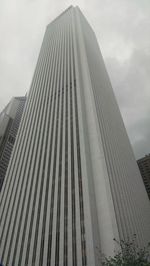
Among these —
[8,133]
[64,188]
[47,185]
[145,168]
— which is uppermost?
[8,133]

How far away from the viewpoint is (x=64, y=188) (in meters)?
43.4

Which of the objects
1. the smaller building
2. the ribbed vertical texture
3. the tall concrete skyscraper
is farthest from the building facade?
the smaller building

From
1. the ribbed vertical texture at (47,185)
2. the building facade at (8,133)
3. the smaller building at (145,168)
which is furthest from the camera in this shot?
the smaller building at (145,168)

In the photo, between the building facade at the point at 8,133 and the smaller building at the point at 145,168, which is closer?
the building facade at the point at 8,133

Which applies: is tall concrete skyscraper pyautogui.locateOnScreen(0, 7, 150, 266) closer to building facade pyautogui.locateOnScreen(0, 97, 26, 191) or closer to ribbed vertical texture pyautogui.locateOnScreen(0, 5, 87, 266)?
ribbed vertical texture pyautogui.locateOnScreen(0, 5, 87, 266)

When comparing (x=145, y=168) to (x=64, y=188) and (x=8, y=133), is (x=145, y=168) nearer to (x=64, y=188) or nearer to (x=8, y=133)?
(x=8, y=133)

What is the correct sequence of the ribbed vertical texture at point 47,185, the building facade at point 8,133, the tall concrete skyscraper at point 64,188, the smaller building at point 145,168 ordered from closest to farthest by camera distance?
the tall concrete skyscraper at point 64,188
the ribbed vertical texture at point 47,185
the building facade at point 8,133
the smaller building at point 145,168

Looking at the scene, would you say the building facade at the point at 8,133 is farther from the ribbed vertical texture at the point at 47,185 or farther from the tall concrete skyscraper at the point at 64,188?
the ribbed vertical texture at the point at 47,185

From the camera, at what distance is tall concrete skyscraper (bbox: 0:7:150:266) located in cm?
3559

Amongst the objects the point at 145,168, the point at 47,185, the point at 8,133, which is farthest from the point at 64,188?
the point at 145,168

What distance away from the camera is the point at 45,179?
159 ft

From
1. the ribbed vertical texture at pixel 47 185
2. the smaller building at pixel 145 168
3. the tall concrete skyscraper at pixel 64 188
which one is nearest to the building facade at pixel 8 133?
the tall concrete skyscraper at pixel 64 188

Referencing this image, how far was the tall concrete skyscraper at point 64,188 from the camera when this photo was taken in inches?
1401

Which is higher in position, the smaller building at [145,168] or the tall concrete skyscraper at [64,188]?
the smaller building at [145,168]
